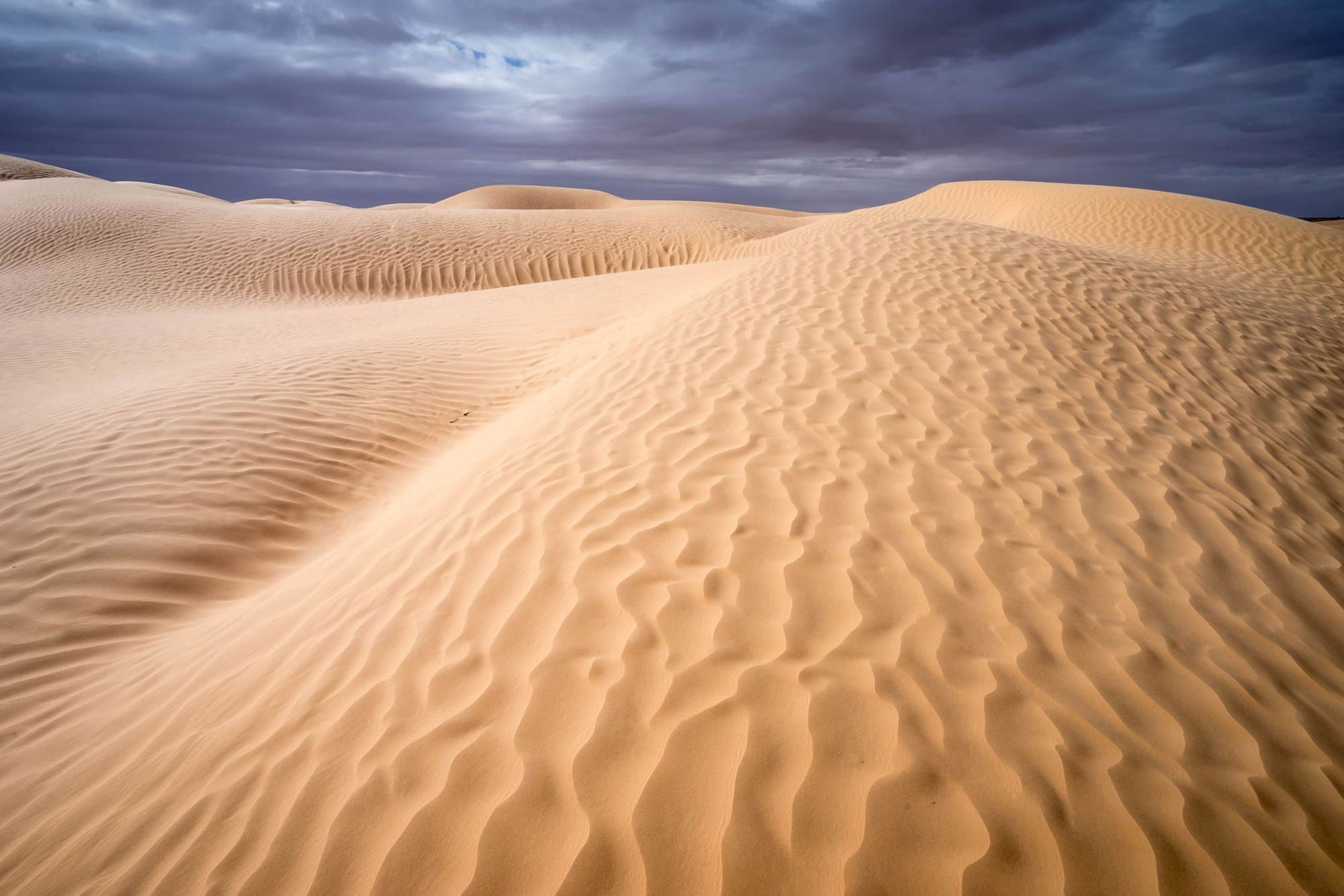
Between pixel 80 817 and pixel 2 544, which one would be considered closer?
pixel 80 817

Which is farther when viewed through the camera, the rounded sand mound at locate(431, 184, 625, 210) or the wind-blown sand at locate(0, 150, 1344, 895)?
the rounded sand mound at locate(431, 184, 625, 210)

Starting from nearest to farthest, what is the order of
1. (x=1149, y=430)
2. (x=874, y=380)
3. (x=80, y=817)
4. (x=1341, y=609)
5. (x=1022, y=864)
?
(x=1022, y=864), (x=80, y=817), (x=1341, y=609), (x=1149, y=430), (x=874, y=380)

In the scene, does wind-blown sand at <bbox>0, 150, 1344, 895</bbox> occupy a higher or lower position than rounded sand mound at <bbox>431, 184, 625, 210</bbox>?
higher

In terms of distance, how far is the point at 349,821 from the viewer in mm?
1898

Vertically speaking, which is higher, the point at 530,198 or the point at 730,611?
the point at 730,611

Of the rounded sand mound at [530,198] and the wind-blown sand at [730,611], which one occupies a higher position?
the wind-blown sand at [730,611]

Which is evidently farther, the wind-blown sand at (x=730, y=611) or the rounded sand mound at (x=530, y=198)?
the rounded sand mound at (x=530, y=198)

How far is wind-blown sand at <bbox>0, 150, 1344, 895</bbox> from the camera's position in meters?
1.78

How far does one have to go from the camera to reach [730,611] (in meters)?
2.49

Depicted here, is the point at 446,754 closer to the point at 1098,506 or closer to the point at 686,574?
the point at 686,574

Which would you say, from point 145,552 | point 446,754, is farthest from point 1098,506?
point 145,552

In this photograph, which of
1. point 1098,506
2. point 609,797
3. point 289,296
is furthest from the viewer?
point 289,296

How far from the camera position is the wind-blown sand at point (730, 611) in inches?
70.0

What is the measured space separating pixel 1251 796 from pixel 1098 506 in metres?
1.63
